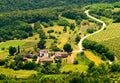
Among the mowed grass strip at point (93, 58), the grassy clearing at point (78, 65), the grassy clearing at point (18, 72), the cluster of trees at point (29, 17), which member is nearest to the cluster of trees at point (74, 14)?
the cluster of trees at point (29, 17)

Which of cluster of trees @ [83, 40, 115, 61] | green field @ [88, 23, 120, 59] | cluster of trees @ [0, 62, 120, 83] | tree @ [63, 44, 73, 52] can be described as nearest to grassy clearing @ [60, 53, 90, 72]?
cluster of trees @ [0, 62, 120, 83]

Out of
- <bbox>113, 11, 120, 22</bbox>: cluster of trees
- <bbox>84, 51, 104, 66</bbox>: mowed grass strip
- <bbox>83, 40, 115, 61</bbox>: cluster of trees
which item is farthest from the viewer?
<bbox>113, 11, 120, 22</bbox>: cluster of trees

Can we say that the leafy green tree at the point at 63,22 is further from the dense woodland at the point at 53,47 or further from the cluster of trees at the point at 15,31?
the cluster of trees at the point at 15,31

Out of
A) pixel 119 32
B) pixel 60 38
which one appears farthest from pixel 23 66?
pixel 119 32

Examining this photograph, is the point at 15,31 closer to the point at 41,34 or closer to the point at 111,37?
the point at 41,34

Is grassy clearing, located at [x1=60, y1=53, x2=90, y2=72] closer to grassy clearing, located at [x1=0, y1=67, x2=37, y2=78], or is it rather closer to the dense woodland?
the dense woodland

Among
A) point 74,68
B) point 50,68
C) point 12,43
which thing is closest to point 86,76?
point 74,68

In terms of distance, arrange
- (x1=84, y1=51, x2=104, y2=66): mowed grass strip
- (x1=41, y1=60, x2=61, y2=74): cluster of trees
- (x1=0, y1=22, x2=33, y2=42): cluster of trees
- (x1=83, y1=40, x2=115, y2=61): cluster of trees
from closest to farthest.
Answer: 1. (x1=41, y1=60, x2=61, y2=74): cluster of trees
2. (x1=84, y1=51, x2=104, y2=66): mowed grass strip
3. (x1=83, y1=40, x2=115, y2=61): cluster of trees
4. (x1=0, y1=22, x2=33, y2=42): cluster of trees
